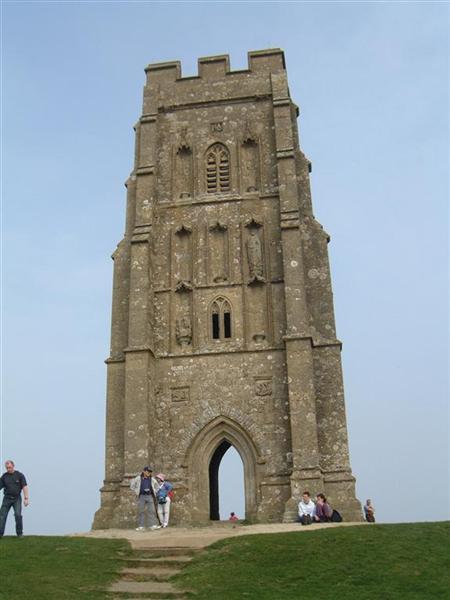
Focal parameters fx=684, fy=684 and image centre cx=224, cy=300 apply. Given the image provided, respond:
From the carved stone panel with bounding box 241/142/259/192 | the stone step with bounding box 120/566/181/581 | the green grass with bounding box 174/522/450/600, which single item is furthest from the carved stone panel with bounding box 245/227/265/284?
the stone step with bounding box 120/566/181/581

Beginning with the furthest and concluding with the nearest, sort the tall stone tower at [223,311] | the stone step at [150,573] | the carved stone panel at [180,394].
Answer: the carved stone panel at [180,394], the tall stone tower at [223,311], the stone step at [150,573]

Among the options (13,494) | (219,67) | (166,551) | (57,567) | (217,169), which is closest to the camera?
(57,567)

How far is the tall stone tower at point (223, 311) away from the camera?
23703mm

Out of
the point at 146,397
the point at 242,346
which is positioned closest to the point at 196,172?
the point at 242,346

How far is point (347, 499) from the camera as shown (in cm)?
2272

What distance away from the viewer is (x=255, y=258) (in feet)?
88.6

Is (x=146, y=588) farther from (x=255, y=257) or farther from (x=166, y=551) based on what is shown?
(x=255, y=257)

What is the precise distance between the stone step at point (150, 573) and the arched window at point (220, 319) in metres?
12.8

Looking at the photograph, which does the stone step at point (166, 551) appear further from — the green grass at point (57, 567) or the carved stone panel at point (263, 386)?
the carved stone panel at point (263, 386)

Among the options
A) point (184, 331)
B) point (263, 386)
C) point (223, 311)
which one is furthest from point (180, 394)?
point (223, 311)

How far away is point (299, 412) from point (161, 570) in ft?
33.8

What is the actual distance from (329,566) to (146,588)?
136 inches

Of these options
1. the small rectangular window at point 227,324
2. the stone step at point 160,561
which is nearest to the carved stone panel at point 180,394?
the small rectangular window at point 227,324

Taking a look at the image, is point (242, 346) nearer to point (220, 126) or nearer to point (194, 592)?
point (220, 126)
